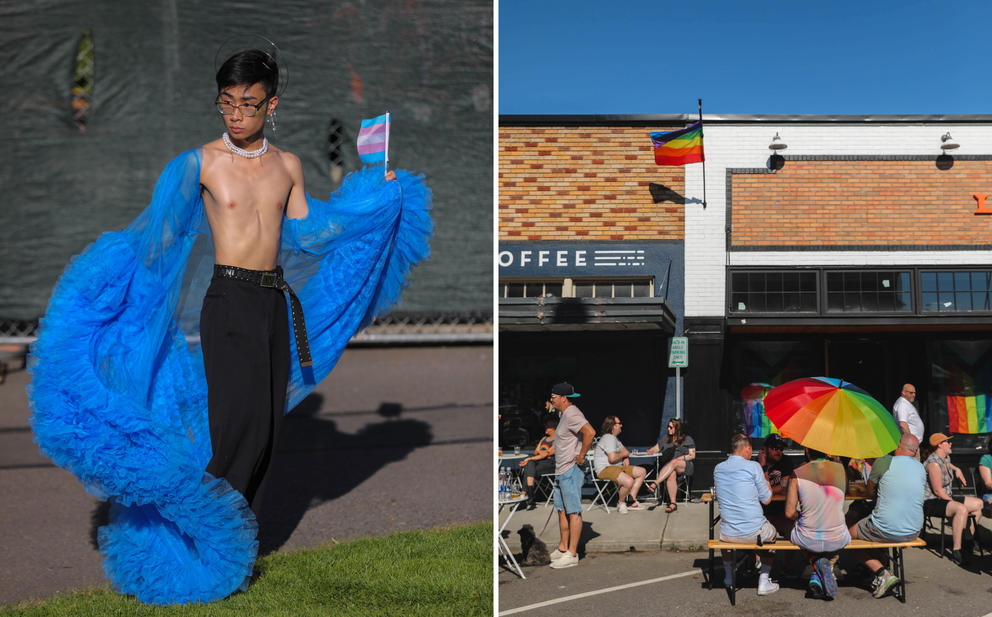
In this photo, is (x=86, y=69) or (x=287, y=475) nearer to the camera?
(x=287, y=475)

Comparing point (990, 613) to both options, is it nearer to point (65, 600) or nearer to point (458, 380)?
point (65, 600)

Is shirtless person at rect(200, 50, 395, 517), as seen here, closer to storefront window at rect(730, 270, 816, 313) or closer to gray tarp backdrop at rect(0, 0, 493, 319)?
storefront window at rect(730, 270, 816, 313)

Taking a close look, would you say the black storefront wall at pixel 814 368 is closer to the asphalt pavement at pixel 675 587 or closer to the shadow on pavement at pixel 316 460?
the asphalt pavement at pixel 675 587

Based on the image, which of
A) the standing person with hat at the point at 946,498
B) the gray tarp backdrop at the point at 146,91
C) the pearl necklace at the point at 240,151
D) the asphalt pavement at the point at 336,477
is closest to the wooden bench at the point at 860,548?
the standing person with hat at the point at 946,498

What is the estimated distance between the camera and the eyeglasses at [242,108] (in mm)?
A: 3871

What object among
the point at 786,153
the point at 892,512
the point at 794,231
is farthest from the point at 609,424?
the point at 892,512

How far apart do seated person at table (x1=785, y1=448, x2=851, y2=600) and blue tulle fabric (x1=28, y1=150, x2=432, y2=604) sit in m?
2.54

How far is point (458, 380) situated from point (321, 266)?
5.08m

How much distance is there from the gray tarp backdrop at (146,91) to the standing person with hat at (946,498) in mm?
6335

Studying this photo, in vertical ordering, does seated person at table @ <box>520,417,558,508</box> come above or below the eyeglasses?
below

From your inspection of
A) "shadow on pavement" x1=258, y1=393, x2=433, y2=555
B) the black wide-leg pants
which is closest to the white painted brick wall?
"shadow on pavement" x1=258, y1=393, x2=433, y2=555

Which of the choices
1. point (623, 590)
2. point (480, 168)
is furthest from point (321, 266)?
point (480, 168)

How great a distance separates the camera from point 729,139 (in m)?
6.03

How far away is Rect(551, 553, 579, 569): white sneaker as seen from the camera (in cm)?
536
